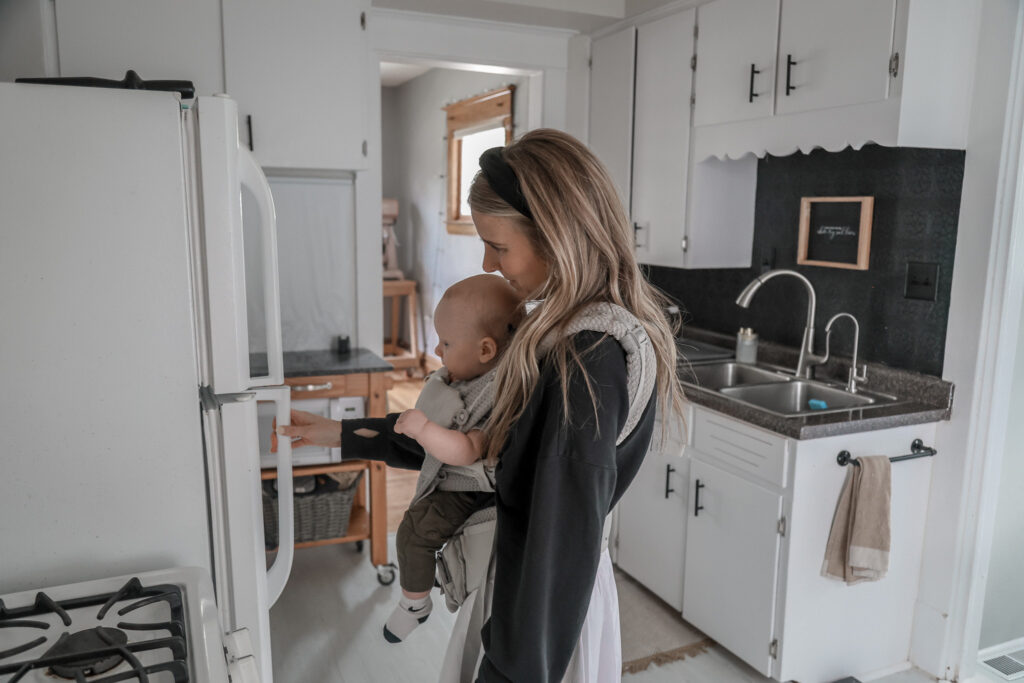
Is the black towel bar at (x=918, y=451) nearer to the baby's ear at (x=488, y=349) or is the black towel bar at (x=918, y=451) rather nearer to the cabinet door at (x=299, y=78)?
the baby's ear at (x=488, y=349)

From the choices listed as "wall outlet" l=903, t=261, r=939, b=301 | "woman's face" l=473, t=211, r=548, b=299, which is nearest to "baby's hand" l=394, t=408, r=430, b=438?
"woman's face" l=473, t=211, r=548, b=299

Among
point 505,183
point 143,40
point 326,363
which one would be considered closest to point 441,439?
point 505,183

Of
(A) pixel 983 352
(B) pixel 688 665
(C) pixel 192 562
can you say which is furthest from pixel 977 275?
(C) pixel 192 562

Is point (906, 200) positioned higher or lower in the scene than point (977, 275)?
higher

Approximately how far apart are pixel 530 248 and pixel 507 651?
0.57 m

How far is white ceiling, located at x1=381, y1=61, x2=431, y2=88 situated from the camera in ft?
20.7

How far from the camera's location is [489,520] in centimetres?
139

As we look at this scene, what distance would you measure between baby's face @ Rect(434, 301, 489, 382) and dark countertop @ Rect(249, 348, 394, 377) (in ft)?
5.26

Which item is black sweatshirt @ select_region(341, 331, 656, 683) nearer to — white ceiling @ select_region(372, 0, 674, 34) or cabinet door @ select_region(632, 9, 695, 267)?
cabinet door @ select_region(632, 9, 695, 267)

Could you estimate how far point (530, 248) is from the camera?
1.13m

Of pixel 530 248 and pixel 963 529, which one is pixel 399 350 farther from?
pixel 530 248

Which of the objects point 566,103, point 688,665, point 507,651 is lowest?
point 688,665

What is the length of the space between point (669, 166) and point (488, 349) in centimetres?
195

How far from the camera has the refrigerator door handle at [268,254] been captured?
1335mm
